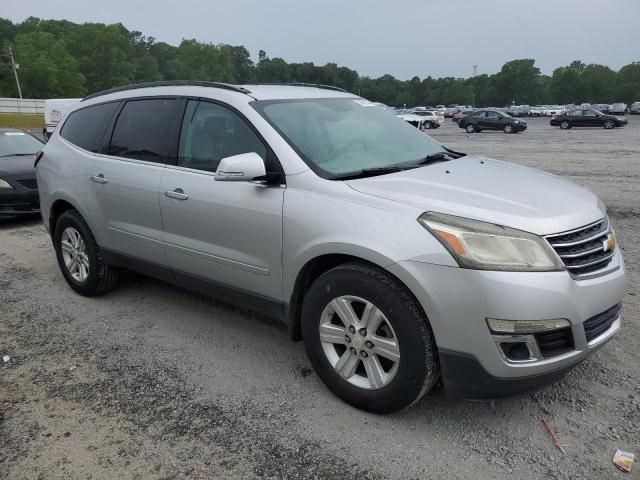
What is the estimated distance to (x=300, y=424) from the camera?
2928mm

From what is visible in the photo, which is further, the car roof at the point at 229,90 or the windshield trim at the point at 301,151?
the car roof at the point at 229,90

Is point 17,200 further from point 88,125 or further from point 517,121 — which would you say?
point 517,121

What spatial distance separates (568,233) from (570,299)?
0.35 metres

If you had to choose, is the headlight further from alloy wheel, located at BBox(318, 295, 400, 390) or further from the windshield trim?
the windshield trim

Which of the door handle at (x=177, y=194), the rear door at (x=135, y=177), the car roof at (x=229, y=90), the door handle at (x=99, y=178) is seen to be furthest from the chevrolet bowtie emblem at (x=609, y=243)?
the door handle at (x=99, y=178)

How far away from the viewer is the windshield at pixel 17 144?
909 cm

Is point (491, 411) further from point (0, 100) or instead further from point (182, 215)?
point (0, 100)

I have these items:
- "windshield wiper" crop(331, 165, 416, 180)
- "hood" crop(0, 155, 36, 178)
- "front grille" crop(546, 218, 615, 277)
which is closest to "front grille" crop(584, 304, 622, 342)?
"front grille" crop(546, 218, 615, 277)

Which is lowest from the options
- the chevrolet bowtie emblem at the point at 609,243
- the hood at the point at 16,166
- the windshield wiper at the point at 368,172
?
the hood at the point at 16,166

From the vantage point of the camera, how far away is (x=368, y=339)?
285 centimetres

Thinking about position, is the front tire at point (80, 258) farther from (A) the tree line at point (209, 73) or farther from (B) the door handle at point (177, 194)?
(A) the tree line at point (209, 73)

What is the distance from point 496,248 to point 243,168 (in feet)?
4.80

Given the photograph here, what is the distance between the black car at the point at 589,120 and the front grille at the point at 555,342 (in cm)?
3897

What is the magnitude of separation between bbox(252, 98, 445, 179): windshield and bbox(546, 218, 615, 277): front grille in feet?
3.80
